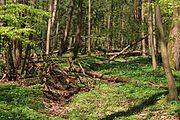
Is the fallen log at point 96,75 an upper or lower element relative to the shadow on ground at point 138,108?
upper

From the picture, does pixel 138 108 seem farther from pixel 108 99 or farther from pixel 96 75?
pixel 96 75

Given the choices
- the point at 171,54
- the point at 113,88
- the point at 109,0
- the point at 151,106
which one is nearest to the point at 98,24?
the point at 109,0

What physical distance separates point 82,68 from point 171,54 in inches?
304

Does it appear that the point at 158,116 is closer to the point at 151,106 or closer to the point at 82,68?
the point at 151,106

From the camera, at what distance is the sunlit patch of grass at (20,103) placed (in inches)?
580

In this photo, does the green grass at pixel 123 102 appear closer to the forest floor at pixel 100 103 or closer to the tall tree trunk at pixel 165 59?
the forest floor at pixel 100 103

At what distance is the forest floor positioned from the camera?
1479 centimetres

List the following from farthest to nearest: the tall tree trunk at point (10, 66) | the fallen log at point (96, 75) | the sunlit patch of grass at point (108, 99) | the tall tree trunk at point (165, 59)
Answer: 1. the fallen log at point (96, 75)
2. the tall tree trunk at point (10, 66)
3. the sunlit patch of grass at point (108, 99)
4. the tall tree trunk at point (165, 59)

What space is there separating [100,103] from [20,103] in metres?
4.31

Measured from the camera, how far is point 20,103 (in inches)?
659

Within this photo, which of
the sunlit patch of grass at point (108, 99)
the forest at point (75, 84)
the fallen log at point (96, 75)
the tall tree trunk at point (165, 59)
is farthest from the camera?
the fallen log at point (96, 75)

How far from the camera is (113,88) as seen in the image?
20.9 metres

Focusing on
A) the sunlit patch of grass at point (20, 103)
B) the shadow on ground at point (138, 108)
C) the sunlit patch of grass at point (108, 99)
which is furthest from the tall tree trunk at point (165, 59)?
the sunlit patch of grass at point (20, 103)

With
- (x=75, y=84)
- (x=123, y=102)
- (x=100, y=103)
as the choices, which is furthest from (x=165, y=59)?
(x=75, y=84)
